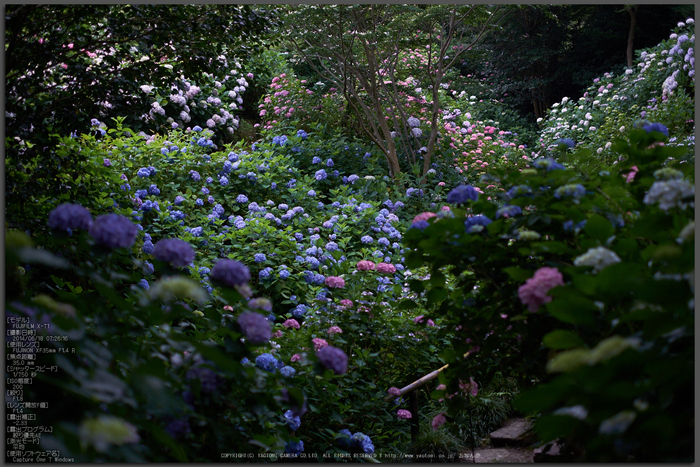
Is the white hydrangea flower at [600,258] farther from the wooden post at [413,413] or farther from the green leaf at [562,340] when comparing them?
the wooden post at [413,413]

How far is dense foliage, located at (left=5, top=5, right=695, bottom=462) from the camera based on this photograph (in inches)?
37.4

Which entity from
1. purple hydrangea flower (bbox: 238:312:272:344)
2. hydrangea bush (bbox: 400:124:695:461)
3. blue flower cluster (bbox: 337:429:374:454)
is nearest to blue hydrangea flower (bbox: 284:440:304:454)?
blue flower cluster (bbox: 337:429:374:454)

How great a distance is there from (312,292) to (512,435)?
1.38 m

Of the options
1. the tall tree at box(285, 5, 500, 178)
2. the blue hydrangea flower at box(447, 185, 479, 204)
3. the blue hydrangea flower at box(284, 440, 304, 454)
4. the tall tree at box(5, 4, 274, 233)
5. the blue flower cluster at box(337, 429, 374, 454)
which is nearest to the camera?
the blue hydrangea flower at box(447, 185, 479, 204)

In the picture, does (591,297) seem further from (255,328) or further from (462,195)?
(255,328)

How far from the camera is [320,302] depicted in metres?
2.47

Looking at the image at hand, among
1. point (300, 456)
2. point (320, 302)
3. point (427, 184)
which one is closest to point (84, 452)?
point (300, 456)

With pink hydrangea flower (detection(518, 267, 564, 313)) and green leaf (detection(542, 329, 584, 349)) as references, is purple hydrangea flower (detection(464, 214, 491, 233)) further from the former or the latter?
green leaf (detection(542, 329, 584, 349))

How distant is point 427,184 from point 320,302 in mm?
3318

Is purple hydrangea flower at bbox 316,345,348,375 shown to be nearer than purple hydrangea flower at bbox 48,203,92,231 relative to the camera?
No

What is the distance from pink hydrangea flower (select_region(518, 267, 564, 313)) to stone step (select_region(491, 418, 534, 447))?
168cm

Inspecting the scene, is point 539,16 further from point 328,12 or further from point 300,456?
point 300,456

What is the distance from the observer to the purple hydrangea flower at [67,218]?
1162 millimetres

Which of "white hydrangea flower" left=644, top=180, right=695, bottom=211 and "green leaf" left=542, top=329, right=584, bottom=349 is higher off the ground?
"white hydrangea flower" left=644, top=180, right=695, bottom=211
